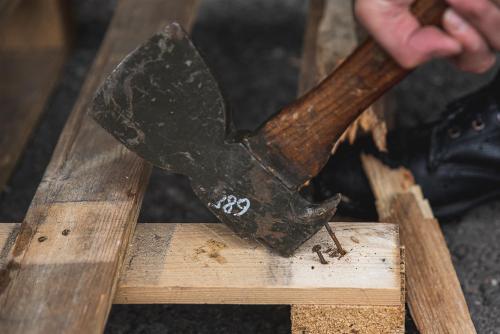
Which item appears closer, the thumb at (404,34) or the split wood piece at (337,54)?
the thumb at (404,34)

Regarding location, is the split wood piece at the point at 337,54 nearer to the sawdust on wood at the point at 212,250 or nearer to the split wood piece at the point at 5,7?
the sawdust on wood at the point at 212,250

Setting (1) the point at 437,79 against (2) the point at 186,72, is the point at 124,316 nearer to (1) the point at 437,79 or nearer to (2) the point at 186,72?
(2) the point at 186,72

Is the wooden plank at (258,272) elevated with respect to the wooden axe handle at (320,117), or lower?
lower

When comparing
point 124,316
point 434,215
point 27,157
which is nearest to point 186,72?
point 124,316

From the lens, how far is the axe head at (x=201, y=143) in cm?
145

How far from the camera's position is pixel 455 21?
134 centimetres

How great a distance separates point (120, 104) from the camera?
1484 mm

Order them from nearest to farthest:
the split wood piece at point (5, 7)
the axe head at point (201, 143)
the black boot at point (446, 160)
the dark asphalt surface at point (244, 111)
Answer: the axe head at point (201, 143) < the dark asphalt surface at point (244, 111) < the black boot at point (446, 160) < the split wood piece at point (5, 7)

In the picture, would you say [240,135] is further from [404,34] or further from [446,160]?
[446,160]

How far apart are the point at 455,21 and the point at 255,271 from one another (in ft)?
1.89

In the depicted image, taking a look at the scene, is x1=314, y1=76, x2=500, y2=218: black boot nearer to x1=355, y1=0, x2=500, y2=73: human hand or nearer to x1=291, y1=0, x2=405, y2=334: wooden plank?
x1=291, y1=0, x2=405, y2=334: wooden plank

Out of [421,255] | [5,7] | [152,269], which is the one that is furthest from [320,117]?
[5,7]

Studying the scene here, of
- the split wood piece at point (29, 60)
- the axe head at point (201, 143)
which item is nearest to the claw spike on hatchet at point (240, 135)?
the axe head at point (201, 143)

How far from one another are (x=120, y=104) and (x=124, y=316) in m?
0.68
